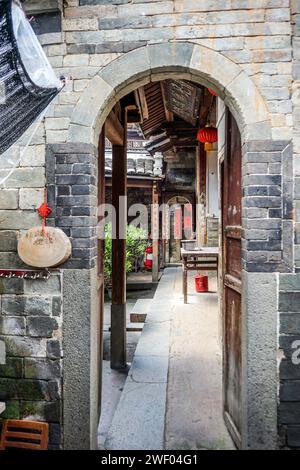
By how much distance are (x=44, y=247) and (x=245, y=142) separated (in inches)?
71.9

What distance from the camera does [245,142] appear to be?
2.63m

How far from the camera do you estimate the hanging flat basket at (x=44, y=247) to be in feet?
8.68

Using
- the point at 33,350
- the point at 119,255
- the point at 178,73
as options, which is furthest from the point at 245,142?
the point at 119,255

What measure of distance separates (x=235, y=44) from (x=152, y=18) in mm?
709

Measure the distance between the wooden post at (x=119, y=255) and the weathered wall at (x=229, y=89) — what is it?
2.69 m

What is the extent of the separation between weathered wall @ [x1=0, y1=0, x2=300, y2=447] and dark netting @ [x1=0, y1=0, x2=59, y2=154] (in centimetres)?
13

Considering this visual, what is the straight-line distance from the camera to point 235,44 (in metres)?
2.62

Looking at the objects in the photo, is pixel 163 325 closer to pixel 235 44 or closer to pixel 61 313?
pixel 61 313

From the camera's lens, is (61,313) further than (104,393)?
No

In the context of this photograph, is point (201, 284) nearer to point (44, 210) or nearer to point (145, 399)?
point (145, 399)

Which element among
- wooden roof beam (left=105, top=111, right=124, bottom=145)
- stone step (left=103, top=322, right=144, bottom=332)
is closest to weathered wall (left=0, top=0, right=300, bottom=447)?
wooden roof beam (left=105, top=111, right=124, bottom=145)

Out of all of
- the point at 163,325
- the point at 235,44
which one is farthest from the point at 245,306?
the point at 163,325

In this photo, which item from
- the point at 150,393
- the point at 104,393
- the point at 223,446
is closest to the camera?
the point at 223,446

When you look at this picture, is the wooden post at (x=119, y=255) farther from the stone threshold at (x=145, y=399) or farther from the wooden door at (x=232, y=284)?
the wooden door at (x=232, y=284)
